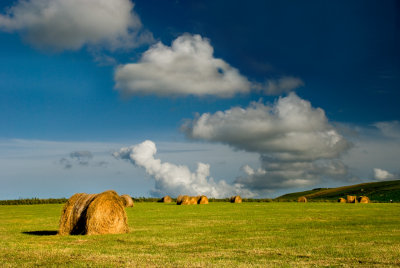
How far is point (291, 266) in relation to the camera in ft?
32.8

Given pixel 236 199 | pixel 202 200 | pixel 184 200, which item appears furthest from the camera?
pixel 236 199

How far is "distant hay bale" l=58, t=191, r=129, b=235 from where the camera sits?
18.3m

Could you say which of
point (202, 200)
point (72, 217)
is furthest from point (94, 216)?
point (202, 200)

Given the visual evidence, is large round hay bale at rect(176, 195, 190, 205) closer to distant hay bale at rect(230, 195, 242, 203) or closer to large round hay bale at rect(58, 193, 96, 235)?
distant hay bale at rect(230, 195, 242, 203)

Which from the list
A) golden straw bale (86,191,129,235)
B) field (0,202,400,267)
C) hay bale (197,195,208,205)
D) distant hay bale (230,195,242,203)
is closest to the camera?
field (0,202,400,267)

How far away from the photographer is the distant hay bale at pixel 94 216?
18344 millimetres

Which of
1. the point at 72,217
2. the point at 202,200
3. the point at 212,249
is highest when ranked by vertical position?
the point at 202,200

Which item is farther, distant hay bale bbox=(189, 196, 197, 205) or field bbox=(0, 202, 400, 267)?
distant hay bale bbox=(189, 196, 197, 205)

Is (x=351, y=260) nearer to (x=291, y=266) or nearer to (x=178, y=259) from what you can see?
(x=291, y=266)

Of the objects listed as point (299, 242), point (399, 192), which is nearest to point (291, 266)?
point (299, 242)

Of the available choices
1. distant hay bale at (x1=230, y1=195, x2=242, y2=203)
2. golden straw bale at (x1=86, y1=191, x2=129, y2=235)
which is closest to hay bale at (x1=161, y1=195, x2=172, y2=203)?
distant hay bale at (x1=230, y1=195, x2=242, y2=203)

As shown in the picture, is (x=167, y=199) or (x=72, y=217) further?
(x=167, y=199)

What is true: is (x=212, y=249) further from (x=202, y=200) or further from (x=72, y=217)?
(x=202, y=200)

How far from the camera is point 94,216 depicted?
18281 mm
